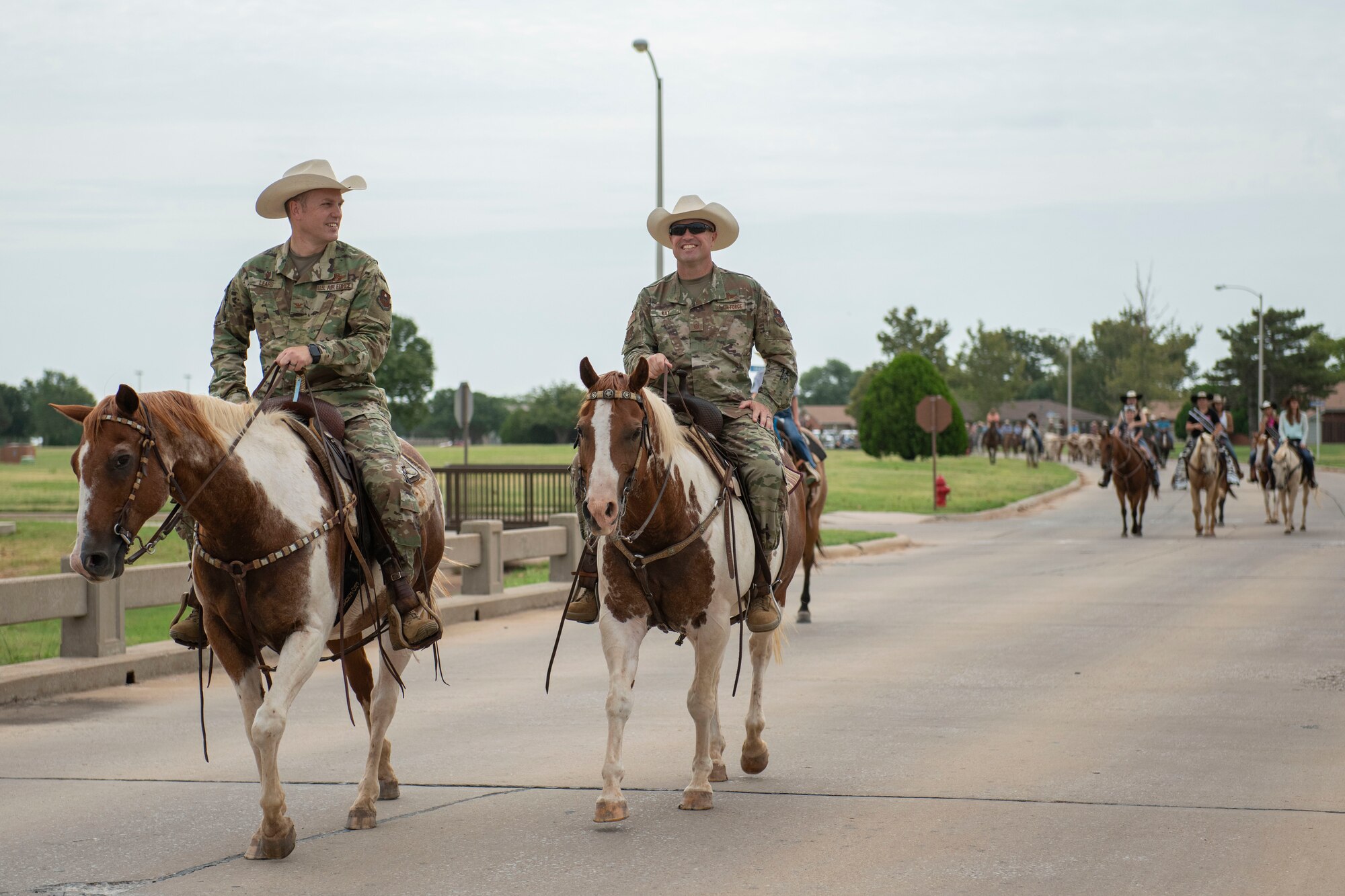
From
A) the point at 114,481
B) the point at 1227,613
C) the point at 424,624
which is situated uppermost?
the point at 114,481

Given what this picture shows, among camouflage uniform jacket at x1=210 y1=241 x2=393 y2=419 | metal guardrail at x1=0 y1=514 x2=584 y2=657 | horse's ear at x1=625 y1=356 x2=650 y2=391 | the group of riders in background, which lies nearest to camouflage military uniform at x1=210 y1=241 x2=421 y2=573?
camouflage uniform jacket at x1=210 y1=241 x2=393 y2=419

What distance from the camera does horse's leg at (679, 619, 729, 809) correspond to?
22.5ft

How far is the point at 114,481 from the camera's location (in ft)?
17.5

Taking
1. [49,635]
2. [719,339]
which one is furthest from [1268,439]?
[719,339]

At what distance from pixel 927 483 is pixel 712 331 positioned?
41764 mm

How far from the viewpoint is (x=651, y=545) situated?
6715 millimetres

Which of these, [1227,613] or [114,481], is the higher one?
[114,481]

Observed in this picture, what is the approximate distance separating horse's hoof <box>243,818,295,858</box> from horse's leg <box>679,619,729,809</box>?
6.03 feet

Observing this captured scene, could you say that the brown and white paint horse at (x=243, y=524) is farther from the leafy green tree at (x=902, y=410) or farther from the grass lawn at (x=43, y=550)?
the leafy green tree at (x=902, y=410)

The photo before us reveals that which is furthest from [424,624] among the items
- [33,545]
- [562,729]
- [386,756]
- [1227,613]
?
[33,545]

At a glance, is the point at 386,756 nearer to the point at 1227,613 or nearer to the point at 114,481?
the point at 114,481

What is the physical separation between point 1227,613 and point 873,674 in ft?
17.9

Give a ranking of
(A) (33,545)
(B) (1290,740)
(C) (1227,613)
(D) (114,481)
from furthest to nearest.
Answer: (A) (33,545) < (C) (1227,613) < (B) (1290,740) < (D) (114,481)

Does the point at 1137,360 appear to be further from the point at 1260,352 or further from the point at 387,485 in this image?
the point at 387,485
